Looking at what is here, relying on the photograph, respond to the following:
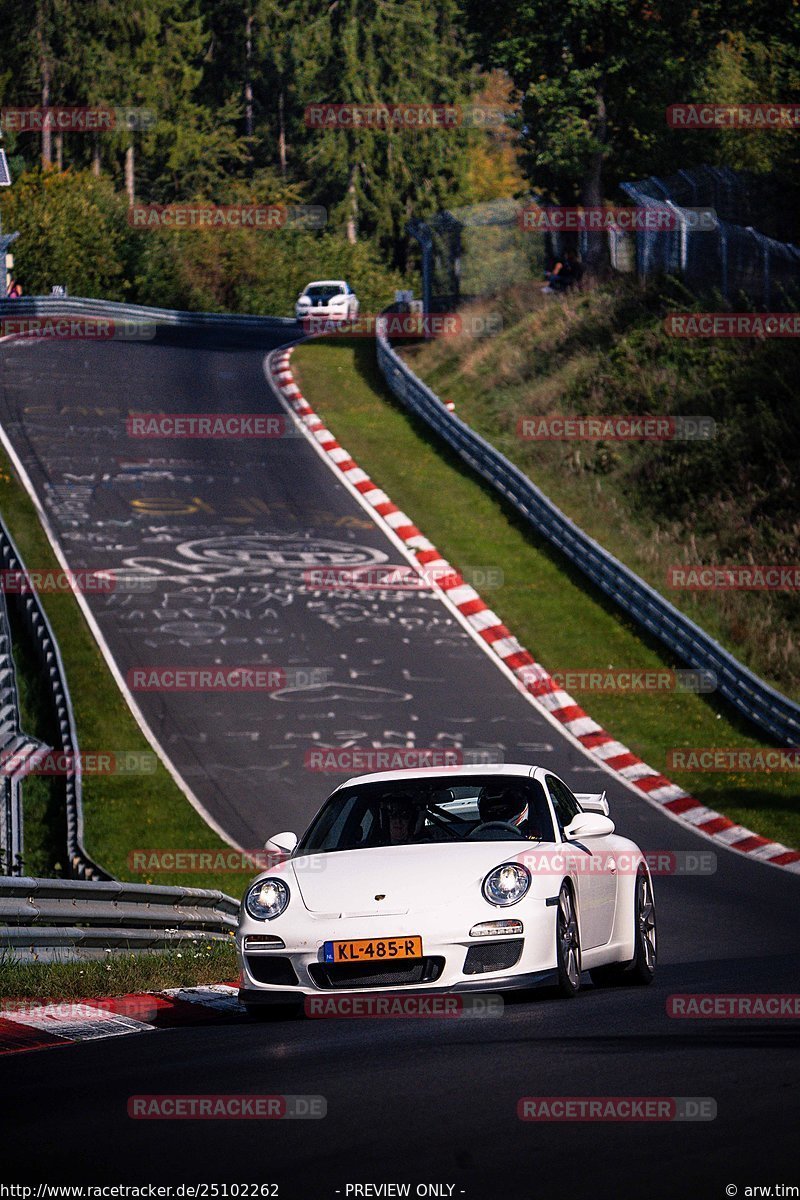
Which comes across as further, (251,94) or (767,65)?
(251,94)

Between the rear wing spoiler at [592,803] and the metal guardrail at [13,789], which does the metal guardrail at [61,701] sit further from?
the rear wing spoiler at [592,803]

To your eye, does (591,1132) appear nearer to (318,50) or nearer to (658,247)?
(658,247)

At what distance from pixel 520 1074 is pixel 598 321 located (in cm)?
3390

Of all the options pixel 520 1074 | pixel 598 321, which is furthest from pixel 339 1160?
pixel 598 321

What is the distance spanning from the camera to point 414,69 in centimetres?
9125
